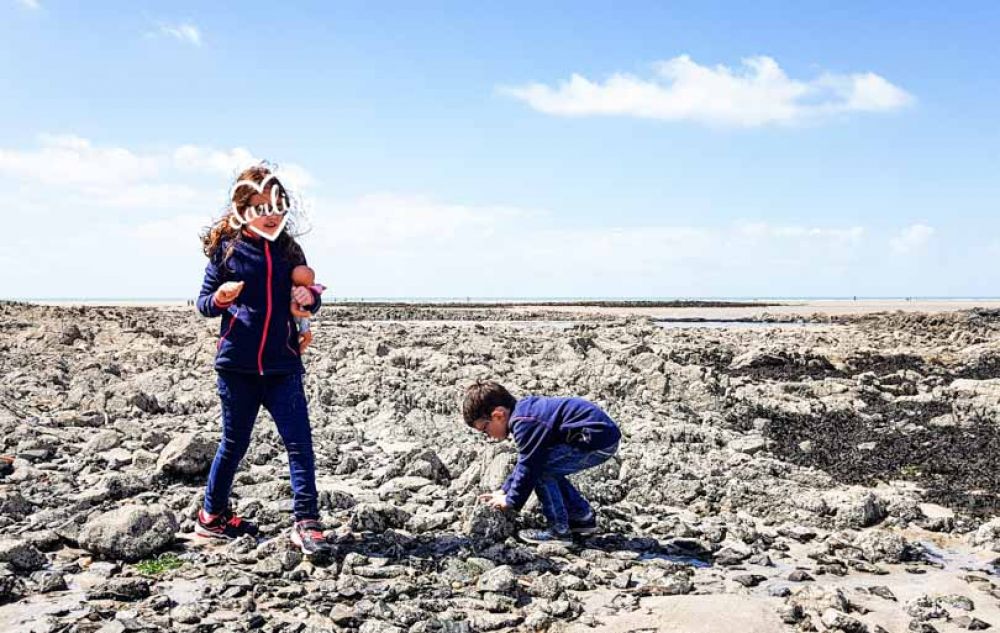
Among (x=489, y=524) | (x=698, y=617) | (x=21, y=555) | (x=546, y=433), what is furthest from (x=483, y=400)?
(x=21, y=555)

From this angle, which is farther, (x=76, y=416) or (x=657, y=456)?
(x=76, y=416)

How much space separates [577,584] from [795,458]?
4.00 metres

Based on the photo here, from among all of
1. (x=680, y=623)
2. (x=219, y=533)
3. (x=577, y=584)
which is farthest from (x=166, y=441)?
(x=680, y=623)

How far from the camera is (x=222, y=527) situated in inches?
200

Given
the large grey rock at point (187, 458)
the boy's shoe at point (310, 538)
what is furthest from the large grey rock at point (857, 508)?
the large grey rock at point (187, 458)

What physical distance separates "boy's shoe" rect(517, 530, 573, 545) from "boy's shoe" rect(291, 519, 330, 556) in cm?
122

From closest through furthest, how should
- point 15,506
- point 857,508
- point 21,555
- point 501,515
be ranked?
point 21,555 < point 501,515 < point 15,506 < point 857,508

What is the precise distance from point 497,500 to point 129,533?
7.11 feet

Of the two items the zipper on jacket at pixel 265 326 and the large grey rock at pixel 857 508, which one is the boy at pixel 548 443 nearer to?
the zipper on jacket at pixel 265 326

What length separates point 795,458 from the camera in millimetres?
7703

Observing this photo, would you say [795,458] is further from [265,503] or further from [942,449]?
[265,503]

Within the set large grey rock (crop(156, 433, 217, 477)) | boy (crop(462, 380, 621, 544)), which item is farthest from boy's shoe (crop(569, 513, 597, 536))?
large grey rock (crop(156, 433, 217, 477))

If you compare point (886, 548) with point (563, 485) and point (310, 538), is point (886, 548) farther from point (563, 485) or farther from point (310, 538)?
point (310, 538)

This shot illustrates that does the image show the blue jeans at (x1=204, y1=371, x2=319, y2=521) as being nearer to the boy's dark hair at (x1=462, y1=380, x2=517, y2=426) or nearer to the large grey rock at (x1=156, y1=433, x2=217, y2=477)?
the boy's dark hair at (x1=462, y1=380, x2=517, y2=426)
